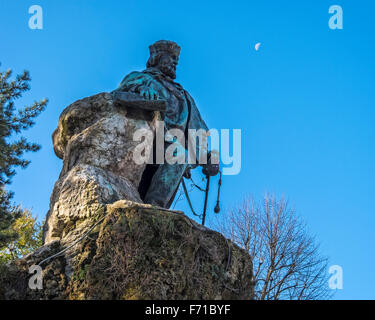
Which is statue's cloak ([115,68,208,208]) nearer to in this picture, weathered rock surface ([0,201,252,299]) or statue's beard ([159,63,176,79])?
statue's beard ([159,63,176,79])

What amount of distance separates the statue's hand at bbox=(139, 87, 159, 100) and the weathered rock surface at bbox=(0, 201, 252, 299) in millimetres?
1788

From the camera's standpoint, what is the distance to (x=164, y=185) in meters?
6.53

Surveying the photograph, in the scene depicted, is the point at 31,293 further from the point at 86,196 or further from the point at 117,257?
the point at 86,196

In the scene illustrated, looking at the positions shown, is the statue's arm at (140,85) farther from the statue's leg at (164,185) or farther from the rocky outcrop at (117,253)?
the rocky outcrop at (117,253)

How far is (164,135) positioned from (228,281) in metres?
2.26

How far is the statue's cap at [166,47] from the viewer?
7.67 m

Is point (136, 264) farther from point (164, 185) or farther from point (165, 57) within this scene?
point (165, 57)

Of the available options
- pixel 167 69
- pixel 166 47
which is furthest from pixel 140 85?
pixel 166 47

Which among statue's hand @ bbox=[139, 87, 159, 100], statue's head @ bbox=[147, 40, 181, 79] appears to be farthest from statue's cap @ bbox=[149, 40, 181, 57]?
statue's hand @ bbox=[139, 87, 159, 100]

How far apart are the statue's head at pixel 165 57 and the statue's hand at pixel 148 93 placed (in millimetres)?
991

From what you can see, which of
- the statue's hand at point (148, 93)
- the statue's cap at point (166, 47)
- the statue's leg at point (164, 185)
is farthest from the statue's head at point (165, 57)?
the statue's leg at point (164, 185)

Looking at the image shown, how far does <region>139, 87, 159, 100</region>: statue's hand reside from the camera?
21.5ft

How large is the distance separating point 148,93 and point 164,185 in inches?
41.2
